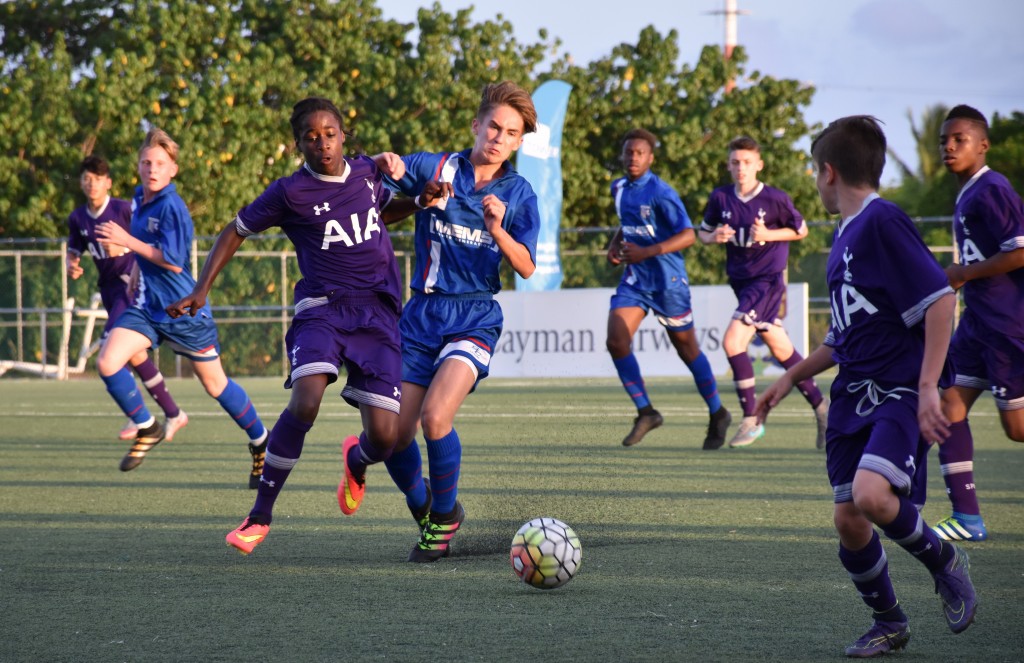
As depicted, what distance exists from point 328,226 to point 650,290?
4645mm

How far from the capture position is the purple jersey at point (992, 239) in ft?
17.7

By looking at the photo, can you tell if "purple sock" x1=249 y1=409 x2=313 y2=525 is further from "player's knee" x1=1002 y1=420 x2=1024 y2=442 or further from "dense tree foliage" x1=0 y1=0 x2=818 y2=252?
"dense tree foliage" x1=0 y1=0 x2=818 y2=252

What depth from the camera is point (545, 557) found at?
445 centimetres

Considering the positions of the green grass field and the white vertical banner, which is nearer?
the green grass field

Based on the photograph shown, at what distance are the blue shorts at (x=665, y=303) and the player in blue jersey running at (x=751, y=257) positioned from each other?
359 millimetres

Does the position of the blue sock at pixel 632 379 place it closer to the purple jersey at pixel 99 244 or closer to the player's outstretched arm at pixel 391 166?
the purple jersey at pixel 99 244

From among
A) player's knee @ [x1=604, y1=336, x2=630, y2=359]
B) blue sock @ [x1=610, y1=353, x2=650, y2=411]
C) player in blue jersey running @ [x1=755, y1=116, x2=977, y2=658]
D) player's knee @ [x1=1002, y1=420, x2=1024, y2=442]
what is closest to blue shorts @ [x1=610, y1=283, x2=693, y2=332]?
player's knee @ [x1=604, y1=336, x2=630, y2=359]

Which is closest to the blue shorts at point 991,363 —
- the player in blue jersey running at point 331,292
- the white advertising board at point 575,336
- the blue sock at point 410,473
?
the blue sock at point 410,473

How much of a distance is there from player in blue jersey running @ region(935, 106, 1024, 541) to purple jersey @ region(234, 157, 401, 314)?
2.50 metres

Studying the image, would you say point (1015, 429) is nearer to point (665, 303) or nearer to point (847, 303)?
point (847, 303)

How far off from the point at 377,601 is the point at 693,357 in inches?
221

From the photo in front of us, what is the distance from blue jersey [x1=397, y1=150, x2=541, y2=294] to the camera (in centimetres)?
533

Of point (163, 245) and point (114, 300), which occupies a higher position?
point (163, 245)

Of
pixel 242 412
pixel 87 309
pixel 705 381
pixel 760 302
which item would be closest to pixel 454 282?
pixel 242 412
